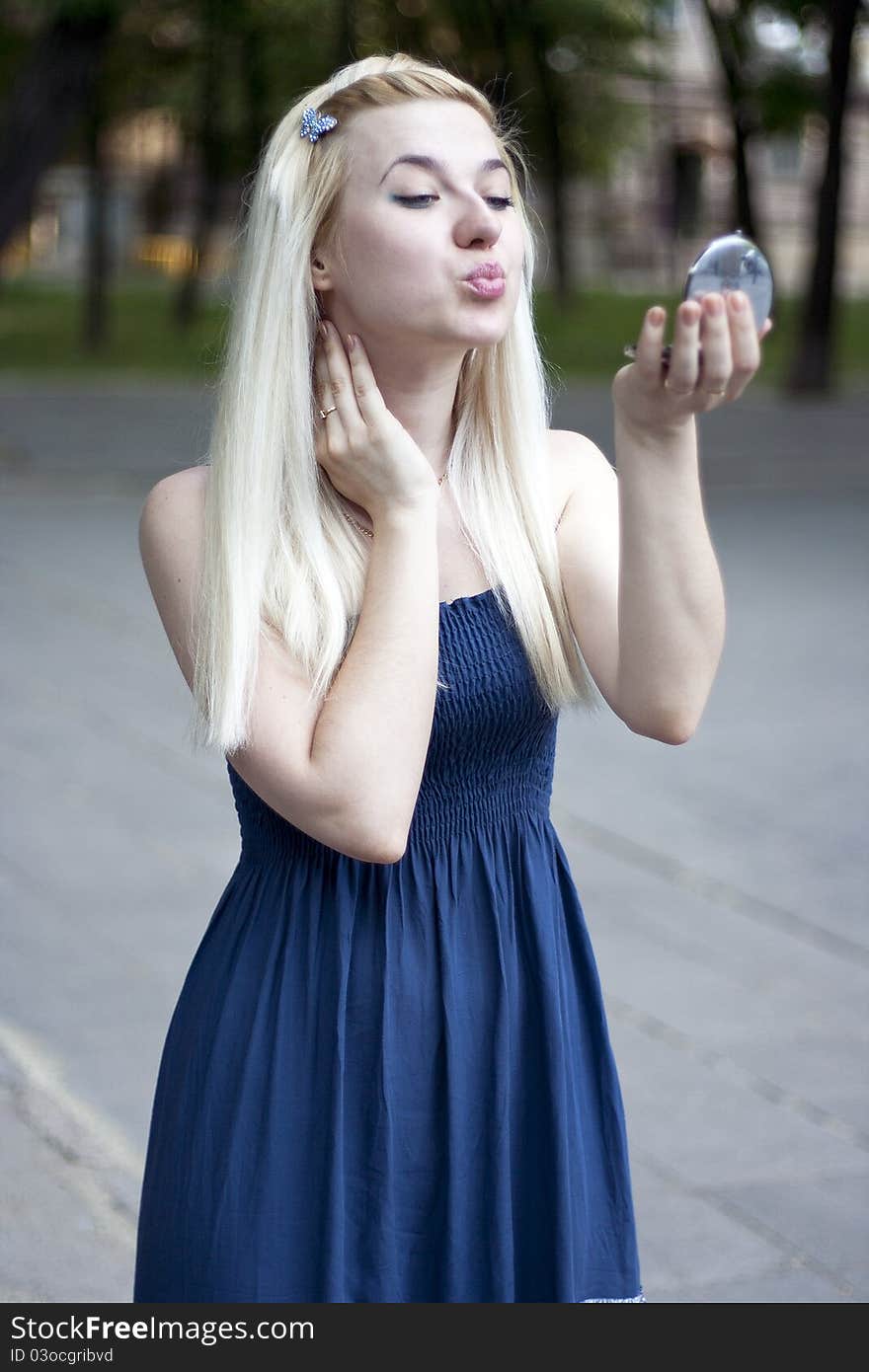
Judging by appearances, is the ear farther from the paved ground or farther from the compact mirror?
the paved ground

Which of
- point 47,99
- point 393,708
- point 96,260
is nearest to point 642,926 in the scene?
point 393,708

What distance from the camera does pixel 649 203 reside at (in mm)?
50656

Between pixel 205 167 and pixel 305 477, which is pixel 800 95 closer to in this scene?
pixel 205 167

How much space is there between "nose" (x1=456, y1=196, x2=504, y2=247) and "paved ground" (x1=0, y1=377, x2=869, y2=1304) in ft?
2.87

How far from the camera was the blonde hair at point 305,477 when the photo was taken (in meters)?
1.95

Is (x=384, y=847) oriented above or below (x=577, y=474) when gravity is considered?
below

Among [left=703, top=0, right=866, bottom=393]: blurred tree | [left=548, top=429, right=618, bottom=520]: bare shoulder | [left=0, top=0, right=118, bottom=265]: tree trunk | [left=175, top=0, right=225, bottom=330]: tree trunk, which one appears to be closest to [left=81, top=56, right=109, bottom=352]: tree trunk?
[left=175, top=0, right=225, bottom=330]: tree trunk

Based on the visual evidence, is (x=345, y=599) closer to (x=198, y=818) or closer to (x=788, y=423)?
(x=198, y=818)

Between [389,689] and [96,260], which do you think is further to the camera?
[96,260]

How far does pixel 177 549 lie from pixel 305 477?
0.16 meters

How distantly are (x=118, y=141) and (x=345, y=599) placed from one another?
4427cm

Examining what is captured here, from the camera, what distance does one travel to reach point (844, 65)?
762 inches

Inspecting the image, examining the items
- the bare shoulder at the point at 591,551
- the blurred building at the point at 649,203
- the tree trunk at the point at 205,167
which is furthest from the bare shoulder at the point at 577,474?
the blurred building at the point at 649,203

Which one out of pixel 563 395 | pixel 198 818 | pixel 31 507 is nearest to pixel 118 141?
pixel 563 395
